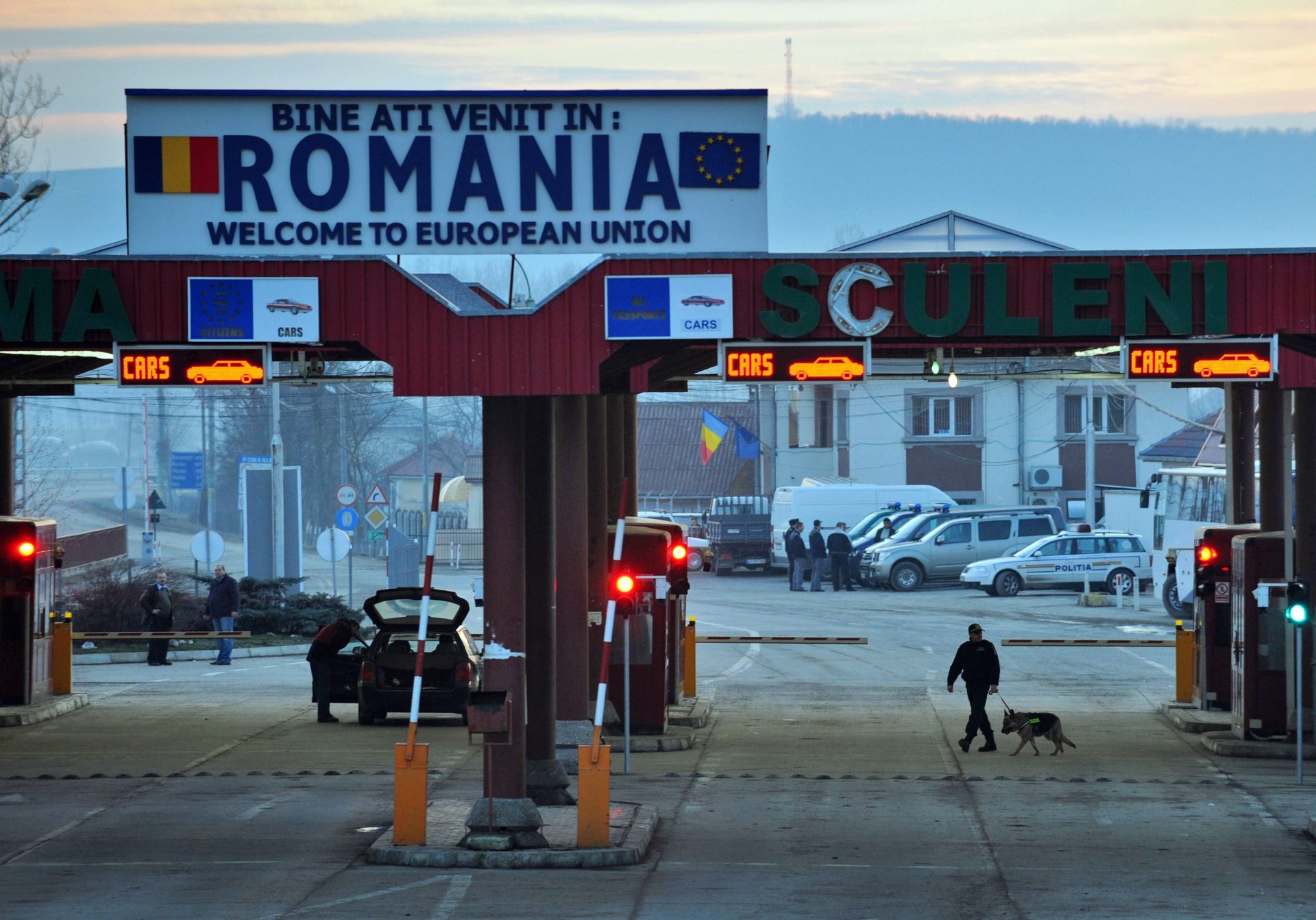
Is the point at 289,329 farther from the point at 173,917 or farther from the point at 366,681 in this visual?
the point at 366,681

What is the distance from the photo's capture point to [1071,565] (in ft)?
150

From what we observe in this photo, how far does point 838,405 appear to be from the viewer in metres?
66.7

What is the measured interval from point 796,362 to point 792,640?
49.1ft

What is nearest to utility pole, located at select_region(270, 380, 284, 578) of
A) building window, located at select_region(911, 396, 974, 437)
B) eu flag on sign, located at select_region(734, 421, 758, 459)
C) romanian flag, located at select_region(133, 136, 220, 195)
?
eu flag on sign, located at select_region(734, 421, 758, 459)

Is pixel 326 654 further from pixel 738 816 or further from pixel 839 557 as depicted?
pixel 839 557

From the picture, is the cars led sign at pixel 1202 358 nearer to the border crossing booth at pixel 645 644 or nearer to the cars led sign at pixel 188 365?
the cars led sign at pixel 188 365

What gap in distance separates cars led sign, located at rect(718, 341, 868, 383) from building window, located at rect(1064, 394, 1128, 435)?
157 feet

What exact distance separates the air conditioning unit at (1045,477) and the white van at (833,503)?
714 centimetres

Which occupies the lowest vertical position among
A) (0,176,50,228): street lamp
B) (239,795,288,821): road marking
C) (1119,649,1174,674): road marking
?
(1119,649,1174,674): road marking

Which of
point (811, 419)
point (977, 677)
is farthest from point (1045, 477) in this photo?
point (977, 677)

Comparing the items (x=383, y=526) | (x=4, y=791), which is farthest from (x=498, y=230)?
(x=383, y=526)

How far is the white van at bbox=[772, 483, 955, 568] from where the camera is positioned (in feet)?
178

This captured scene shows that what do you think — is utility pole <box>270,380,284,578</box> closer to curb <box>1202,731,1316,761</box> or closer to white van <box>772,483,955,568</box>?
white van <box>772,483,955,568</box>

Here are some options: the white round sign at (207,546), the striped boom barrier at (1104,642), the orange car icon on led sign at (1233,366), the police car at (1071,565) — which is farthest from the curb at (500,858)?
the police car at (1071,565)
